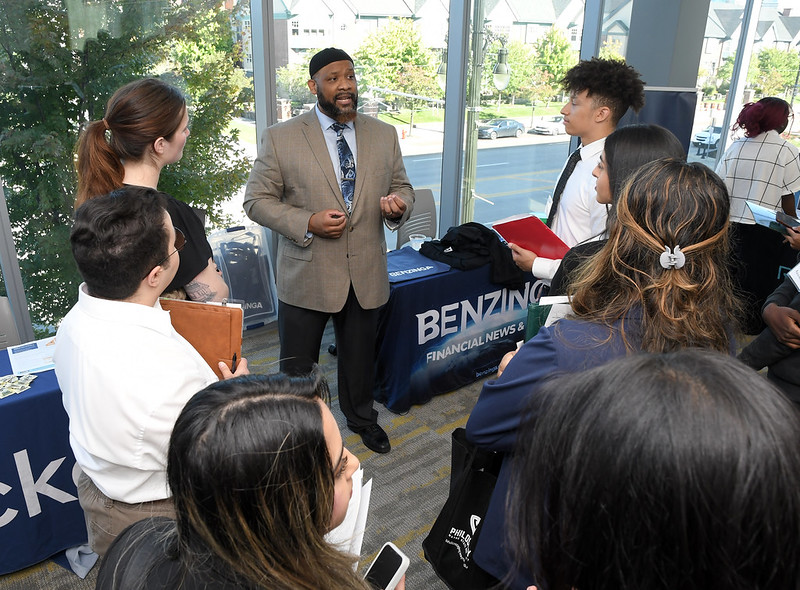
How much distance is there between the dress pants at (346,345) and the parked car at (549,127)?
3.49 metres

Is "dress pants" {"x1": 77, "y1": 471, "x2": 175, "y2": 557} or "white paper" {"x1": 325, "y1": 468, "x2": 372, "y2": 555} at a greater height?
"white paper" {"x1": 325, "y1": 468, "x2": 372, "y2": 555}

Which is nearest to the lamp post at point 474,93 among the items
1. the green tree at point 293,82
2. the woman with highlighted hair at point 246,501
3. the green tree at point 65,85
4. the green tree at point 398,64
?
the green tree at point 398,64

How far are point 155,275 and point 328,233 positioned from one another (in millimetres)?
1193

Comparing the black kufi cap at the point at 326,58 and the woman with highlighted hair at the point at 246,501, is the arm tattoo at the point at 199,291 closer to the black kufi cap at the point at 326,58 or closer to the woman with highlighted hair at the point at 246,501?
the woman with highlighted hair at the point at 246,501

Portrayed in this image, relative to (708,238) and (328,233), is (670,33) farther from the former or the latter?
(708,238)

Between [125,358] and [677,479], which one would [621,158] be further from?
[125,358]

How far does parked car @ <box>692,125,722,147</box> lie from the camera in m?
7.40

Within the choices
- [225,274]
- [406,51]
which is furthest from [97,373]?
[406,51]

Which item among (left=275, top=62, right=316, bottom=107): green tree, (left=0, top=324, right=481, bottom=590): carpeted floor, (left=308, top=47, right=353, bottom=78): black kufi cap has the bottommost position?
(left=0, top=324, right=481, bottom=590): carpeted floor

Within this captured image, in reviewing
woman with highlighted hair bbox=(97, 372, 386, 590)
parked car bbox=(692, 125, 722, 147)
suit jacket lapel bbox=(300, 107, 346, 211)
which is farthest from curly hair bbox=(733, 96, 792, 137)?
woman with highlighted hair bbox=(97, 372, 386, 590)

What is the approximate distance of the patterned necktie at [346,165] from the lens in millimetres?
2629

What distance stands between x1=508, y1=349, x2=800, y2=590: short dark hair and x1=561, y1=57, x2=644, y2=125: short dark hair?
2310 millimetres

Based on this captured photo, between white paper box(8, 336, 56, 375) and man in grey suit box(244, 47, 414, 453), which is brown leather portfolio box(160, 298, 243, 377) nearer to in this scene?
white paper box(8, 336, 56, 375)

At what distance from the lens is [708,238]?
45.8 inches
